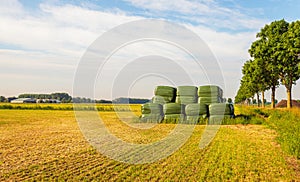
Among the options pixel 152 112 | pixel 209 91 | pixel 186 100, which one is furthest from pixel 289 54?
pixel 152 112

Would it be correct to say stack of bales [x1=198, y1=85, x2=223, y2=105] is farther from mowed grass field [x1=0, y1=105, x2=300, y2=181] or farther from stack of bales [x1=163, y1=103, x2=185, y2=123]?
mowed grass field [x1=0, y1=105, x2=300, y2=181]

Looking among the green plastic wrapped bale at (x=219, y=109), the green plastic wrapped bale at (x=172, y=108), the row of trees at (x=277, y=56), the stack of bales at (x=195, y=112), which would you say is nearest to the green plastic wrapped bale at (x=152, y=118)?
the green plastic wrapped bale at (x=172, y=108)

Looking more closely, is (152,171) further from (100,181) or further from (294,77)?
(294,77)

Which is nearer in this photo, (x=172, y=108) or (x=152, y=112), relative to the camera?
(x=172, y=108)

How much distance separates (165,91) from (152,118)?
2.00 meters

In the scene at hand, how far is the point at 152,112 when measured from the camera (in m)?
19.2

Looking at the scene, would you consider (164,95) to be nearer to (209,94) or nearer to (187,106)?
(187,106)

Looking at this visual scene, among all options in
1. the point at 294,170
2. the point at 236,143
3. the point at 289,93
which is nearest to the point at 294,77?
the point at 289,93

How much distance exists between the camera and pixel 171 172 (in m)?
6.57

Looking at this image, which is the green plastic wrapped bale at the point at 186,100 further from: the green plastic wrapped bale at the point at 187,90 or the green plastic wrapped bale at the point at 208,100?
the green plastic wrapped bale at the point at 208,100

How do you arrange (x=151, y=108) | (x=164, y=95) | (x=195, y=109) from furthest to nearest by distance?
(x=164, y=95), (x=151, y=108), (x=195, y=109)

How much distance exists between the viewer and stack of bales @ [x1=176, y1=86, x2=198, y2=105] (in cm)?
1950

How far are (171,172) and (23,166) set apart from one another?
3232 mm

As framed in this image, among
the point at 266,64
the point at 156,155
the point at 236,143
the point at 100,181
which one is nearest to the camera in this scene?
the point at 100,181
